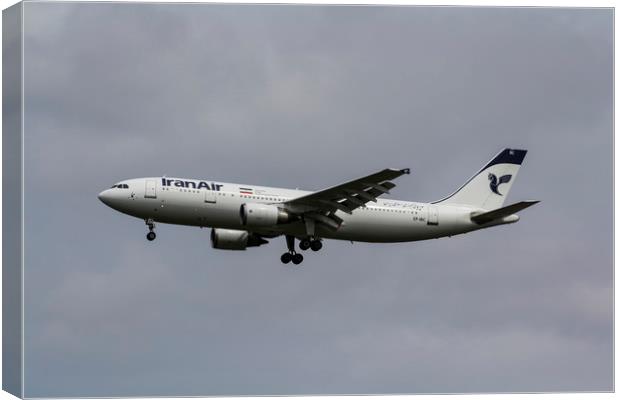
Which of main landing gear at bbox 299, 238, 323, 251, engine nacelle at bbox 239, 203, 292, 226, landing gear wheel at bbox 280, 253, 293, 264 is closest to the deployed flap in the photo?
engine nacelle at bbox 239, 203, 292, 226

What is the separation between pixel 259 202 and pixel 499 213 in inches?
397

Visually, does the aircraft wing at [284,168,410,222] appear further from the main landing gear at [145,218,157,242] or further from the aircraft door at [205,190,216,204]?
the main landing gear at [145,218,157,242]

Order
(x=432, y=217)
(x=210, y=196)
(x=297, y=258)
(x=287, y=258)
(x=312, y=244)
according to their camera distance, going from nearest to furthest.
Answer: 1. (x=210, y=196)
2. (x=312, y=244)
3. (x=432, y=217)
4. (x=297, y=258)
5. (x=287, y=258)

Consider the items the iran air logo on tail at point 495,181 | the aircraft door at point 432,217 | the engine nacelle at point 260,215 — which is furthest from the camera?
the iran air logo on tail at point 495,181

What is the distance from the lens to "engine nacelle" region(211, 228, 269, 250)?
54.5 m

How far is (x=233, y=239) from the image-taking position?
179 feet

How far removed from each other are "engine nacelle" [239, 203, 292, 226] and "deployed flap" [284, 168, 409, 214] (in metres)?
0.89

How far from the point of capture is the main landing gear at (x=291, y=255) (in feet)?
174

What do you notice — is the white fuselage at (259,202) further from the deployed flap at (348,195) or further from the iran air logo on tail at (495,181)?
the iran air logo on tail at (495,181)

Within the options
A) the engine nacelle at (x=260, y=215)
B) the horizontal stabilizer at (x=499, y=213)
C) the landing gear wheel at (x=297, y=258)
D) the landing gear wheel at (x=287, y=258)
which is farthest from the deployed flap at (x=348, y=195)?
the horizontal stabilizer at (x=499, y=213)

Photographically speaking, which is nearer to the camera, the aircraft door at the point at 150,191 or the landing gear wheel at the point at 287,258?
the aircraft door at the point at 150,191

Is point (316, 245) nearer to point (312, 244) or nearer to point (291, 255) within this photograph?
point (312, 244)

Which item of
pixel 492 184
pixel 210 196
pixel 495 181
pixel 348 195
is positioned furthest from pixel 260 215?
pixel 495 181

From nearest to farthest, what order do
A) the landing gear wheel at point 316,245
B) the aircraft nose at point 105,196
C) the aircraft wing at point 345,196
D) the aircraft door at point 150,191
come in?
the aircraft wing at point 345,196 < the aircraft door at point 150,191 < the aircraft nose at point 105,196 < the landing gear wheel at point 316,245
